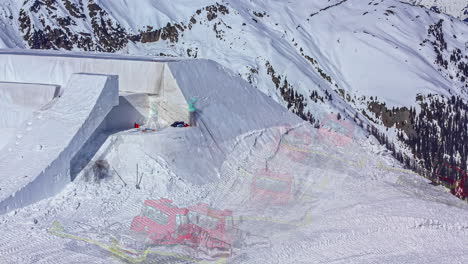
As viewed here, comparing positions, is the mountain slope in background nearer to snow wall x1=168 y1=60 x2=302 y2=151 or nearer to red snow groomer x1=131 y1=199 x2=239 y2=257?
snow wall x1=168 y1=60 x2=302 y2=151

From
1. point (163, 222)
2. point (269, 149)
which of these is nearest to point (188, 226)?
point (163, 222)

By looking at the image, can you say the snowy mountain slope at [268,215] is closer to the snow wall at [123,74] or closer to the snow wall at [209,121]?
the snow wall at [209,121]

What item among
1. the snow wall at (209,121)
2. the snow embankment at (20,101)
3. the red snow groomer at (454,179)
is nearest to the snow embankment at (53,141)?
the snow embankment at (20,101)

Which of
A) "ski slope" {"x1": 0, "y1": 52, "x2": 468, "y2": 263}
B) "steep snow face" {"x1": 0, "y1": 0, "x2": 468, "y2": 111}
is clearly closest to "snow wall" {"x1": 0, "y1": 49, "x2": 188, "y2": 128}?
"ski slope" {"x1": 0, "y1": 52, "x2": 468, "y2": 263}

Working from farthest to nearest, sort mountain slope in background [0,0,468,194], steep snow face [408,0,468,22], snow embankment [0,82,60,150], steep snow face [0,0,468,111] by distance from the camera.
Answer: steep snow face [408,0,468,22], steep snow face [0,0,468,111], mountain slope in background [0,0,468,194], snow embankment [0,82,60,150]

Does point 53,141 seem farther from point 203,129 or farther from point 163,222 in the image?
point 203,129

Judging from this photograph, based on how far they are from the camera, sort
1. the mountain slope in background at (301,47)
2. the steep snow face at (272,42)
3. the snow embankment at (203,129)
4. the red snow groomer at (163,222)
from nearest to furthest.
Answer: the red snow groomer at (163,222), the snow embankment at (203,129), the mountain slope in background at (301,47), the steep snow face at (272,42)
